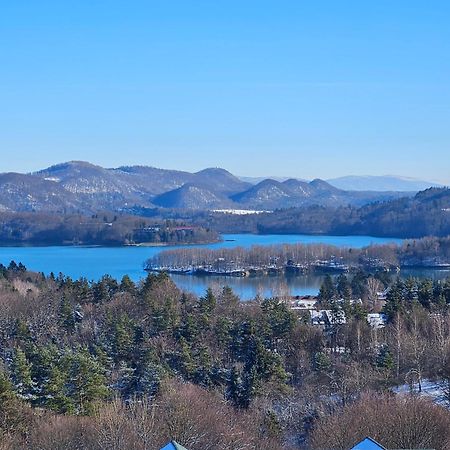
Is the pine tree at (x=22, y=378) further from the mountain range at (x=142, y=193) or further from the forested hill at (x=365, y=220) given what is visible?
the mountain range at (x=142, y=193)

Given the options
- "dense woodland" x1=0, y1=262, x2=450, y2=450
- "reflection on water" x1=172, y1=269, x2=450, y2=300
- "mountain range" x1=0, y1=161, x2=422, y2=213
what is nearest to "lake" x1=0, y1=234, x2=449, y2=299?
"reflection on water" x1=172, y1=269, x2=450, y2=300

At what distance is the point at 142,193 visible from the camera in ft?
333

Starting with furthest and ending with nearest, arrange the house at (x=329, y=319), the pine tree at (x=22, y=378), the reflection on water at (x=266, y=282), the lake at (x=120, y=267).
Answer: the lake at (x=120, y=267) → the reflection on water at (x=266, y=282) → the house at (x=329, y=319) → the pine tree at (x=22, y=378)

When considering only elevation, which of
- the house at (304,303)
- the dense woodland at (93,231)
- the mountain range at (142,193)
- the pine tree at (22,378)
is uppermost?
the mountain range at (142,193)

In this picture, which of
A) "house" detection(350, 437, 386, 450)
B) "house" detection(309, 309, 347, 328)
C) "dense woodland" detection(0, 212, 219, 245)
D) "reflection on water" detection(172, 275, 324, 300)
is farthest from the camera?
"dense woodland" detection(0, 212, 219, 245)

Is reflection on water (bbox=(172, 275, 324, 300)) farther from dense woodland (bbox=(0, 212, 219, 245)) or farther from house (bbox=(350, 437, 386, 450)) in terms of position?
dense woodland (bbox=(0, 212, 219, 245))

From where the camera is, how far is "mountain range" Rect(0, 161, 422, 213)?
269 ft

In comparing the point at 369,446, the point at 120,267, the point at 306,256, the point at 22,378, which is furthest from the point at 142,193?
the point at 369,446

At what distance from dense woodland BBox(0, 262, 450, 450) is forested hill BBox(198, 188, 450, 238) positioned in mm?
35800

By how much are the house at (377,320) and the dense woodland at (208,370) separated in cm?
22

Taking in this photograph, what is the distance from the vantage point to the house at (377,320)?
11.9 meters

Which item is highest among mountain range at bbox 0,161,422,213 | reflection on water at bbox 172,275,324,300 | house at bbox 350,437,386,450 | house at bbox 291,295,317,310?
mountain range at bbox 0,161,422,213

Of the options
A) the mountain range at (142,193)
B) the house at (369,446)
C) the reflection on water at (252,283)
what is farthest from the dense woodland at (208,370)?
the mountain range at (142,193)

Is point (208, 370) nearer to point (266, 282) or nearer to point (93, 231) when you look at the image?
point (266, 282)
